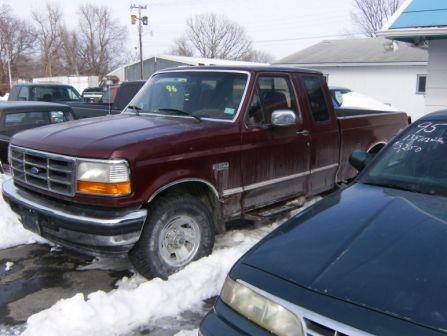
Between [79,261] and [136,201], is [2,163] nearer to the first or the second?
[79,261]

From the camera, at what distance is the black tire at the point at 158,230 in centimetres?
409

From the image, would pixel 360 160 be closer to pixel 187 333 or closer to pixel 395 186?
pixel 395 186

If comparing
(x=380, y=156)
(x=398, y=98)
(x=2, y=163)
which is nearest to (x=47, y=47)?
(x=398, y=98)

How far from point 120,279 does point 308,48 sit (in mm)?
30937

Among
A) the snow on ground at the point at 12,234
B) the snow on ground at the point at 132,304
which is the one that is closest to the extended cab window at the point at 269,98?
the snow on ground at the point at 132,304

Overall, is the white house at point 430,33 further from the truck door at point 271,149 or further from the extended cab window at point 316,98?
the truck door at point 271,149

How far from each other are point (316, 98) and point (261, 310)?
4.17 meters

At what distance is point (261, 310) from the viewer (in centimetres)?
221

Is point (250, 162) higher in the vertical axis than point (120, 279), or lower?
higher

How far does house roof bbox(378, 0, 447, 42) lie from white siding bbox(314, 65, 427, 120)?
15.6 m

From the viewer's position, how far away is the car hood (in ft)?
6.40

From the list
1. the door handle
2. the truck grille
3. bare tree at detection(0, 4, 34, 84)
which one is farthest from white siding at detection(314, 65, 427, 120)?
bare tree at detection(0, 4, 34, 84)

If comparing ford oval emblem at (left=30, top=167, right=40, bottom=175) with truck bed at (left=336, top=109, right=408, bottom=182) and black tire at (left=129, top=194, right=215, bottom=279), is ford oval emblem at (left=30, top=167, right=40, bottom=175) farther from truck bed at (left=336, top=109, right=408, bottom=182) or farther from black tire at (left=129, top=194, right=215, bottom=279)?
truck bed at (left=336, top=109, right=408, bottom=182)

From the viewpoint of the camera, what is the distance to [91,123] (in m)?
4.83
